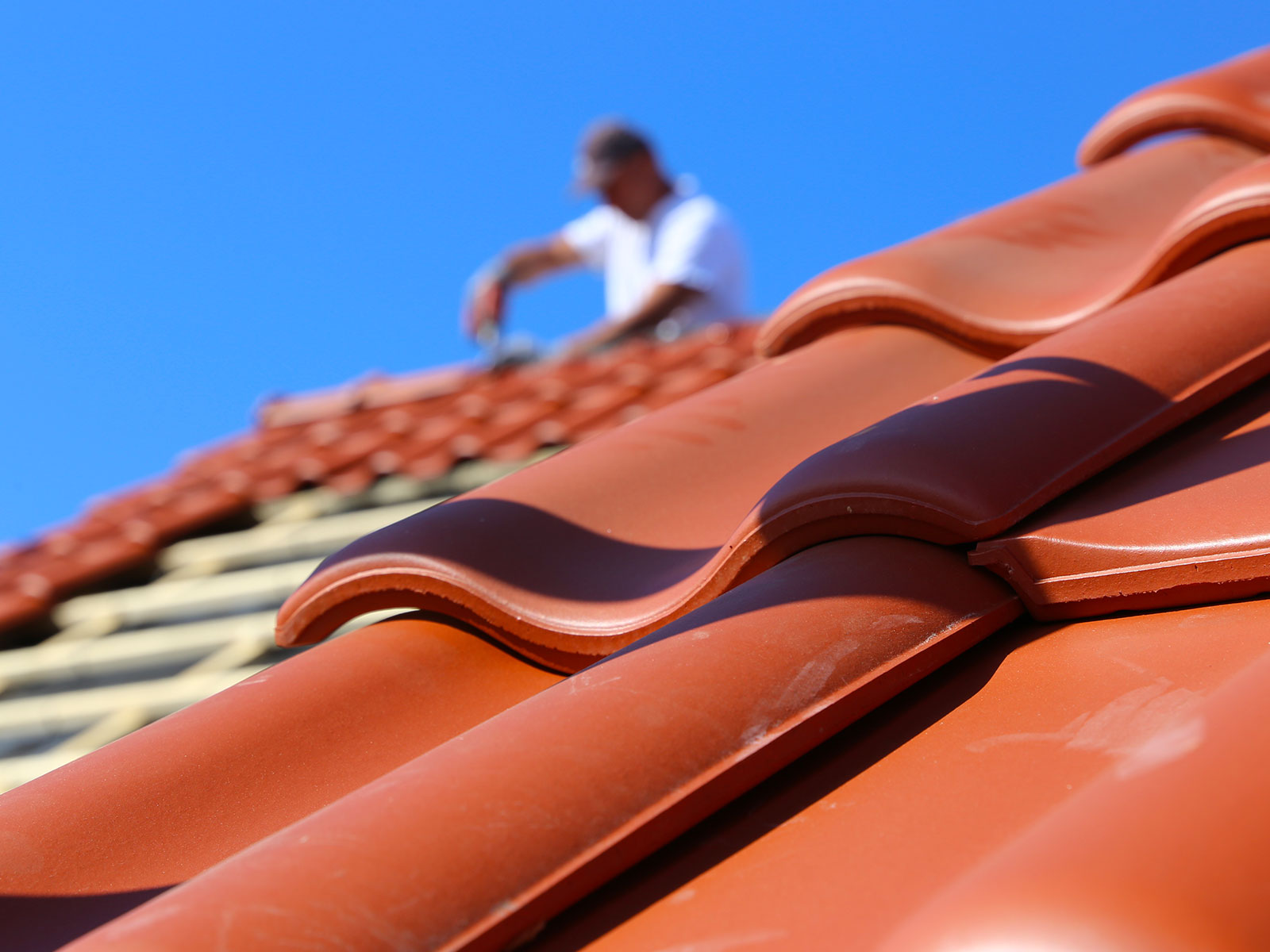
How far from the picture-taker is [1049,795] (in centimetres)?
78

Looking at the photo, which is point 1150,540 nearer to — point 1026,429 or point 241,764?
point 1026,429

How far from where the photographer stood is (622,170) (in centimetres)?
574

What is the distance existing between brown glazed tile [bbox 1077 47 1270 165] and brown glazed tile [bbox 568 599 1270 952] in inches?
74.9

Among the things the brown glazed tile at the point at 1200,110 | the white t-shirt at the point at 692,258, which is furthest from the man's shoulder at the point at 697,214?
the brown glazed tile at the point at 1200,110

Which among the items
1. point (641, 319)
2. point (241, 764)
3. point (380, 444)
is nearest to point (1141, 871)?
point (241, 764)

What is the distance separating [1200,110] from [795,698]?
2.17 m

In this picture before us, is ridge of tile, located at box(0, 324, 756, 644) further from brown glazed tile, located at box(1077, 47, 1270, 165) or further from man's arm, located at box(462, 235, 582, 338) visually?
man's arm, located at box(462, 235, 582, 338)

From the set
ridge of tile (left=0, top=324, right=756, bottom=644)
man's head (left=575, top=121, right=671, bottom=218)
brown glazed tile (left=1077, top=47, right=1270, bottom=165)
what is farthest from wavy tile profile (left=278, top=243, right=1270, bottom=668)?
man's head (left=575, top=121, right=671, bottom=218)

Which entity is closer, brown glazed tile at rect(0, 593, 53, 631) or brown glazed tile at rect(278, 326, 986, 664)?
brown glazed tile at rect(278, 326, 986, 664)

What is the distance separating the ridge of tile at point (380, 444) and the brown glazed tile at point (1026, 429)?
1.86m

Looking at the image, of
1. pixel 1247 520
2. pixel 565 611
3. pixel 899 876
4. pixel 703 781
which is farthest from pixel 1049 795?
pixel 565 611

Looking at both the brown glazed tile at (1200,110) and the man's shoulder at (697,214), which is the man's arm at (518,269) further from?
the brown glazed tile at (1200,110)

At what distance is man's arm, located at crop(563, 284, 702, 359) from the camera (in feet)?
16.6

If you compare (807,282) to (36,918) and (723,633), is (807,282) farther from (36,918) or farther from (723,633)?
(36,918)
